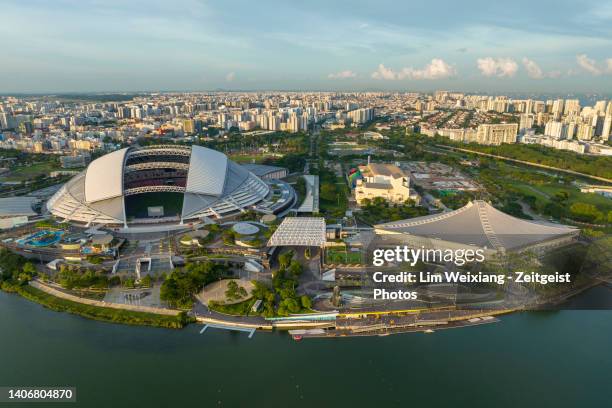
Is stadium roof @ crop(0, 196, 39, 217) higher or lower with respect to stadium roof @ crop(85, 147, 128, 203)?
lower

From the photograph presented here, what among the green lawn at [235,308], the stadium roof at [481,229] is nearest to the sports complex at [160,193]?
the green lawn at [235,308]

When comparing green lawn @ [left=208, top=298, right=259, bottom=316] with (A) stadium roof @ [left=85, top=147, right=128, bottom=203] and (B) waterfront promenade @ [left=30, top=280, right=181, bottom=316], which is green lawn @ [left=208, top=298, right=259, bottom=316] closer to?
(B) waterfront promenade @ [left=30, top=280, right=181, bottom=316]

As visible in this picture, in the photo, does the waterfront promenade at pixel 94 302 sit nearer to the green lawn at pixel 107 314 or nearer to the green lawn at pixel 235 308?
the green lawn at pixel 107 314

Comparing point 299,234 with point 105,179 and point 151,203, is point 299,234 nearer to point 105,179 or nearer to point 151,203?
point 105,179

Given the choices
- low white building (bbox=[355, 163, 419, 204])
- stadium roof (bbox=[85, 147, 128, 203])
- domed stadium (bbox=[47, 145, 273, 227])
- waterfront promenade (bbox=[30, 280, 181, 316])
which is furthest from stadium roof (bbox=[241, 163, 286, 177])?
waterfront promenade (bbox=[30, 280, 181, 316])

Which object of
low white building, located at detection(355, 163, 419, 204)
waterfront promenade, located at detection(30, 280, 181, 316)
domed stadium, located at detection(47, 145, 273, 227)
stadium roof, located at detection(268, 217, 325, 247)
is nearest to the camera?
waterfront promenade, located at detection(30, 280, 181, 316)

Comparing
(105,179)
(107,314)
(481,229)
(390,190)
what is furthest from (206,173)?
(481,229)
